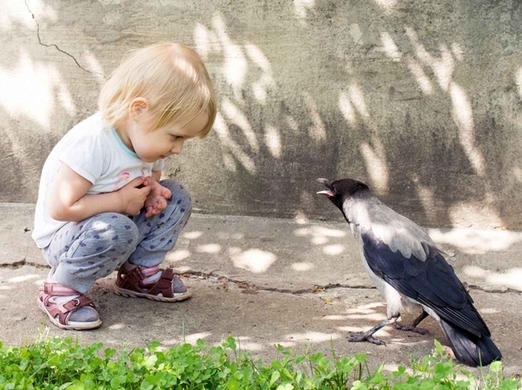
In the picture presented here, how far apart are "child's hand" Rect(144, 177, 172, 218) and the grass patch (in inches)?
35.4

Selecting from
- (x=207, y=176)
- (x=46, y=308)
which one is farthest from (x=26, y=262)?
(x=207, y=176)

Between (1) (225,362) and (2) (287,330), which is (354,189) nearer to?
(2) (287,330)

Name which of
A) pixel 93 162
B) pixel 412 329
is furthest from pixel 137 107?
pixel 412 329

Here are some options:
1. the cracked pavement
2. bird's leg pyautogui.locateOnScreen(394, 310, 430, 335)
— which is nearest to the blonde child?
the cracked pavement

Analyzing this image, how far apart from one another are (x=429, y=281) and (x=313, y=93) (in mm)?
1823

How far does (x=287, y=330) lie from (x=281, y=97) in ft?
5.88

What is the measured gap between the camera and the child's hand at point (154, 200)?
3.95 meters

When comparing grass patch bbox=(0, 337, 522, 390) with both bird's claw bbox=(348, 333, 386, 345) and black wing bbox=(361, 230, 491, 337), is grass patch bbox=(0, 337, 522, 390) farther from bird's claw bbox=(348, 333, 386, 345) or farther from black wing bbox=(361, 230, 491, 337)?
bird's claw bbox=(348, 333, 386, 345)

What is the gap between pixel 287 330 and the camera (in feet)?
12.7

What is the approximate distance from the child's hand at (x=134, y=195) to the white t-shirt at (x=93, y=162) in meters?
0.03

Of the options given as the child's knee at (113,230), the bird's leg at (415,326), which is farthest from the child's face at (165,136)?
the bird's leg at (415,326)

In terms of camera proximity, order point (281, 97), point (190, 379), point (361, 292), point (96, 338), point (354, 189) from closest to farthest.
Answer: point (190, 379), point (96, 338), point (354, 189), point (361, 292), point (281, 97)

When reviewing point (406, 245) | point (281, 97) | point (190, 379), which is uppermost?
point (281, 97)

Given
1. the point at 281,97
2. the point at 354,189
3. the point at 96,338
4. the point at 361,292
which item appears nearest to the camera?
the point at 96,338
